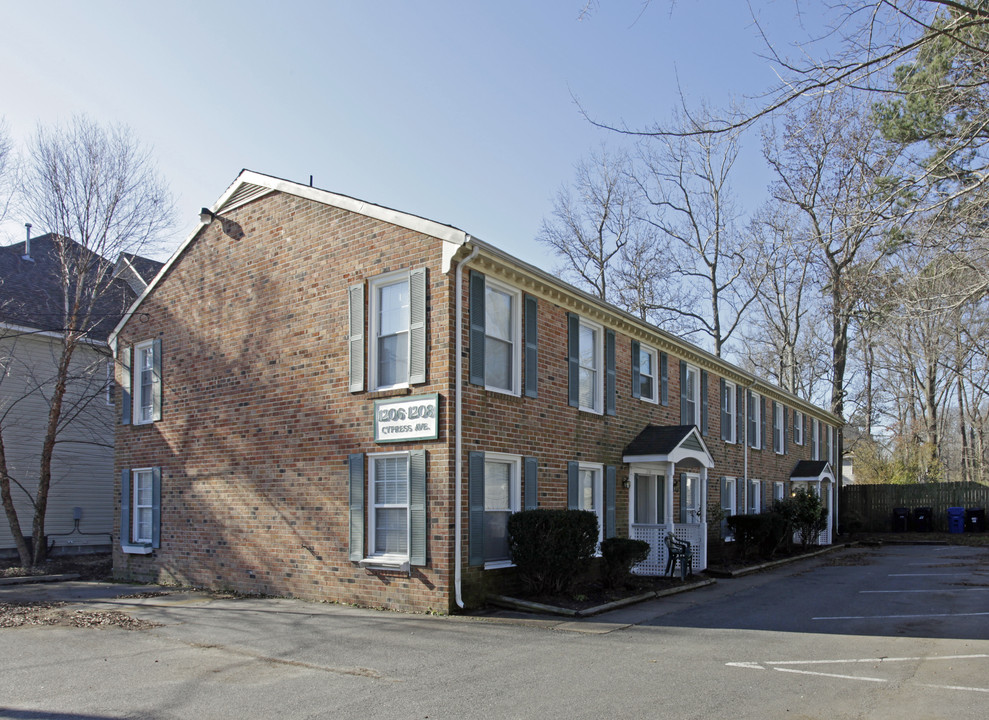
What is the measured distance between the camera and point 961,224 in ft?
32.2

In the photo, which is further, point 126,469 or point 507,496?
point 126,469

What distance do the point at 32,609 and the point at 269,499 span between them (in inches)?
153

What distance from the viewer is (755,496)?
24969 mm

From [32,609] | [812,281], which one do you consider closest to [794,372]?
[812,281]

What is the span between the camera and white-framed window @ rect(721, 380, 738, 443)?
886 inches

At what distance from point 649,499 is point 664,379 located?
285 centimetres

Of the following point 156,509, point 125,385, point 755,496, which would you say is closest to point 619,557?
point 156,509

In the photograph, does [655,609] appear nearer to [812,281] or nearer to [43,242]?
[43,242]

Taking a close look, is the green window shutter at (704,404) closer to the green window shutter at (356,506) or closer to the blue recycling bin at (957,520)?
the green window shutter at (356,506)

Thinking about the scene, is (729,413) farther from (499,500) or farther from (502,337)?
(499,500)

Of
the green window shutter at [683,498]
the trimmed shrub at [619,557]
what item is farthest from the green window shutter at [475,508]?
the green window shutter at [683,498]

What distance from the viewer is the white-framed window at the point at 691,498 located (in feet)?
64.2

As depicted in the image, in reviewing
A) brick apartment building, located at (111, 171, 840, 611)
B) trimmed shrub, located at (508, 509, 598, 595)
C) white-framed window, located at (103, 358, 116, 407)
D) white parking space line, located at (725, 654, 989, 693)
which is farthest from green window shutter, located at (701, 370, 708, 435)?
white-framed window, located at (103, 358, 116, 407)

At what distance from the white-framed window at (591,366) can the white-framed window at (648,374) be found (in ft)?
6.61
